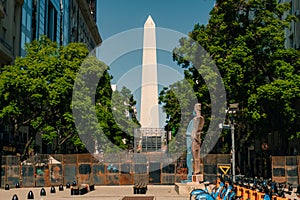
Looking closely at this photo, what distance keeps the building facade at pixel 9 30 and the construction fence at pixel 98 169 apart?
11632 millimetres

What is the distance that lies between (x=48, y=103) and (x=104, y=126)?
241 inches

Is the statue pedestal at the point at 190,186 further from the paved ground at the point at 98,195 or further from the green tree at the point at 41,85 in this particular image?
the green tree at the point at 41,85

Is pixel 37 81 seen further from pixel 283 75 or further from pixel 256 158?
pixel 256 158

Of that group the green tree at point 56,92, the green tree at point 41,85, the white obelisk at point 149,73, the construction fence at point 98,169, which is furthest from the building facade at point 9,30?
→ the white obelisk at point 149,73

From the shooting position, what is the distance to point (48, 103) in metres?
37.2

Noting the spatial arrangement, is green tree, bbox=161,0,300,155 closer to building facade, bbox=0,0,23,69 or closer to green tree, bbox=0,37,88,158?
green tree, bbox=0,37,88,158

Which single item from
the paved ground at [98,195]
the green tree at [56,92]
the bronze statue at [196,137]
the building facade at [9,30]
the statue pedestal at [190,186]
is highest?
the building facade at [9,30]

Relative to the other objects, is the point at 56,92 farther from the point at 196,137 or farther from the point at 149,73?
the point at 149,73

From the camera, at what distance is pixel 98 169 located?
36.2 m

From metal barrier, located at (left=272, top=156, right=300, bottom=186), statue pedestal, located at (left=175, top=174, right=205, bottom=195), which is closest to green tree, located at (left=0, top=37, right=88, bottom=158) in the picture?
statue pedestal, located at (left=175, top=174, right=205, bottom=195)

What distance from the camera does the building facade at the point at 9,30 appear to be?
139 ft

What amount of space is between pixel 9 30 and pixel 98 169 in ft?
55.9

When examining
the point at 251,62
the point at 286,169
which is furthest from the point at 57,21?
the point at 286,169

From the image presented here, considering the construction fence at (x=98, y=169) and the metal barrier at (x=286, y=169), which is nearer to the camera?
the metal barrier at (x=286, y=169)
